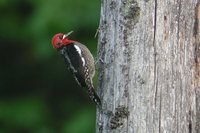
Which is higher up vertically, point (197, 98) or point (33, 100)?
point (197, 98)

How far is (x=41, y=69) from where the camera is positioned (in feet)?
34.1

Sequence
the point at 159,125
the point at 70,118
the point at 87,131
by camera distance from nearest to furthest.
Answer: the point at 159,125 → the point at 87,131 → the point at 70,118

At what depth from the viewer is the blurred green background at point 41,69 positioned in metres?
9.12

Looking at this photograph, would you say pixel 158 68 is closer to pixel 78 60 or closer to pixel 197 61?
pixel 197 61

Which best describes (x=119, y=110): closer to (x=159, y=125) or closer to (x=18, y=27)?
(x=159, y=125)

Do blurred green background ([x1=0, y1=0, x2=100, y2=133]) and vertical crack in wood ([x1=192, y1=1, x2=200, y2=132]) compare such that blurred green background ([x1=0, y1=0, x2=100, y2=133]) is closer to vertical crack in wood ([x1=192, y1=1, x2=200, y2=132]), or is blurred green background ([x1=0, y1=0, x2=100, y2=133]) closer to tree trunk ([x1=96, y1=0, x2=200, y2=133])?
tree trunk ([x1=96, y1=0, x2=200, y2=133])

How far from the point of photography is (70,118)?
982 centimetres

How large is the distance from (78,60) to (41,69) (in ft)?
9.58

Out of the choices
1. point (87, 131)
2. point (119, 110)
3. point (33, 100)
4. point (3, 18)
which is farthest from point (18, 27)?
→ point (119, 110)

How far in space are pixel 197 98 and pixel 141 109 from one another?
1.39ft

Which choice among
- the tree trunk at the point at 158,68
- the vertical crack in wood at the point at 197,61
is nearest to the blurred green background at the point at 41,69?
the tree trunk at the point at 158,68

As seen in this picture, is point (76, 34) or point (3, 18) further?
point (3, 18)

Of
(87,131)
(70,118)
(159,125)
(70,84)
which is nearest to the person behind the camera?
(159,125)

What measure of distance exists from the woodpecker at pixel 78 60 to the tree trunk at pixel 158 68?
3.90 feet
